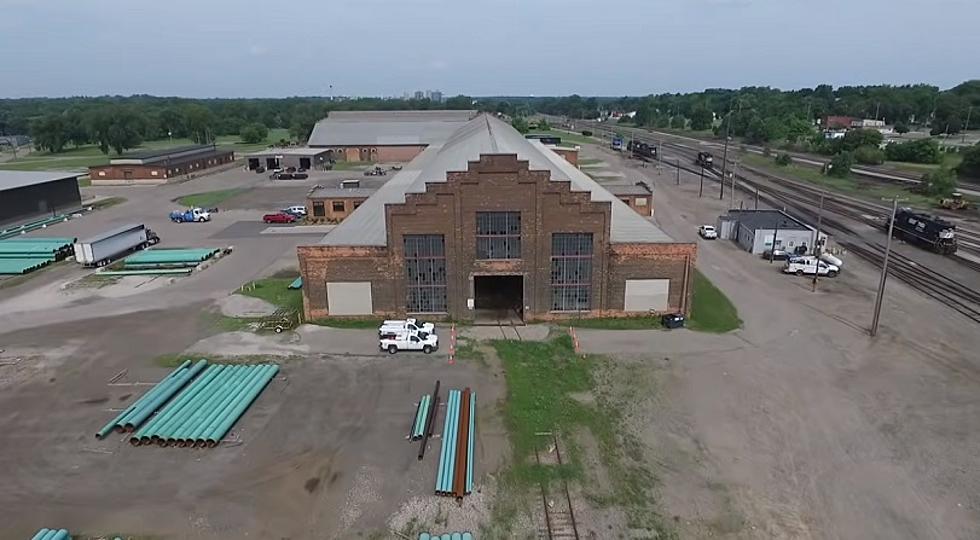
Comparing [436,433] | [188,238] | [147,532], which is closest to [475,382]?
[436,433]

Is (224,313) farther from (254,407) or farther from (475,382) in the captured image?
(475,382)

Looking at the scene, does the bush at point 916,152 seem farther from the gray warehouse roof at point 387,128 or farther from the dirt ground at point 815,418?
the gray warehouse roof at point 387,128

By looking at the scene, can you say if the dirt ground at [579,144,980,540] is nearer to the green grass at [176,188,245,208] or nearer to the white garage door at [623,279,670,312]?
the white garage door at [623,279,670,312]

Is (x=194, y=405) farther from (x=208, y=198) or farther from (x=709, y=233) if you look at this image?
(x=208, y=198)

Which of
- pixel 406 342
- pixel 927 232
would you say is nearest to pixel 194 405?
pixel 406 342

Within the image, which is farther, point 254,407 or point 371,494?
point 254,407

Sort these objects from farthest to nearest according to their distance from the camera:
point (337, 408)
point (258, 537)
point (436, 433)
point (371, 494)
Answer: point (337, 408) < point (436, 433) < point (371, 494) < point (258, 537)
